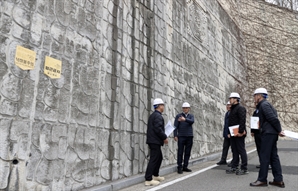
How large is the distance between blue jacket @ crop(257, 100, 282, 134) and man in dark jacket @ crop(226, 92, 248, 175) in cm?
109

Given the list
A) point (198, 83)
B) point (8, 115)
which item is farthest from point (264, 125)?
point (198, 83)

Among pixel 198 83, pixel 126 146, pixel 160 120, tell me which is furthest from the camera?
pixel 198 83

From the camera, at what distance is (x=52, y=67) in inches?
199

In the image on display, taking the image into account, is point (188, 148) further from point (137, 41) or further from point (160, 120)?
point (137, 41)

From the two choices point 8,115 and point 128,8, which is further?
point 128,8

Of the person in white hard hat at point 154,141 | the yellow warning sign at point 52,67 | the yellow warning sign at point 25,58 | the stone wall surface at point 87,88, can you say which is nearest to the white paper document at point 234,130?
the person in white hard hat at point 154,141

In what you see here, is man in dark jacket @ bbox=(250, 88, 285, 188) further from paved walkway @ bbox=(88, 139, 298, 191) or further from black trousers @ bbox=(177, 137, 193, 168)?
black trousers @ bbox=(177, 137, 193, 168)

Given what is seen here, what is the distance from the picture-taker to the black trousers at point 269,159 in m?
5.59

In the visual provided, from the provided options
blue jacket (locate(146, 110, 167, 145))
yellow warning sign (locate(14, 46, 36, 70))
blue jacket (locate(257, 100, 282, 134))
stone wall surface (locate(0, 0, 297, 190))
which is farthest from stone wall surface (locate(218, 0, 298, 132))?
yellow warning sign (locate(14, 46, 36, 70))

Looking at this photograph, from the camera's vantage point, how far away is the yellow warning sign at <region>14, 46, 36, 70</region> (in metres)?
4.46

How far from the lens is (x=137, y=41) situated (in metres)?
7.72

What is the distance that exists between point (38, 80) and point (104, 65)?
5.97 ft

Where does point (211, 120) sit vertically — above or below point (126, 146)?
above

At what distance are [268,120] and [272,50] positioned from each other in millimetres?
16061
